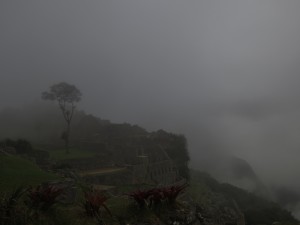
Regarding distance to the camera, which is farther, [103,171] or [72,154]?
[72,154]

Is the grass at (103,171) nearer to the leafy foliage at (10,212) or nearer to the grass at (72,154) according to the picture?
the grass at (72,154)

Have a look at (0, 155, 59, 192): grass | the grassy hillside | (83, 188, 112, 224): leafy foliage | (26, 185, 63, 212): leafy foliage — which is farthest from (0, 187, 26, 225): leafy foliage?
the grassy hillside

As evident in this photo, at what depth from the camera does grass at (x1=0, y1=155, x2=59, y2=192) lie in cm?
1662

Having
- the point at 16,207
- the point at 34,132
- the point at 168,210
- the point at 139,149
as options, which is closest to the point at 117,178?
the point at 139,149

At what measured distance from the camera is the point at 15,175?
1889cm

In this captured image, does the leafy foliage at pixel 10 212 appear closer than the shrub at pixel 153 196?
Yes

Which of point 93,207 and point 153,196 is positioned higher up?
point 153,196

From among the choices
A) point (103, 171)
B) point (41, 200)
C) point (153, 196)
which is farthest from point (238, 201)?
point (41, 200)

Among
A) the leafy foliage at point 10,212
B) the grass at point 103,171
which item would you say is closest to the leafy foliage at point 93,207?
the leafy foliage at point 10,212

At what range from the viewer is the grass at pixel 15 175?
16.6m

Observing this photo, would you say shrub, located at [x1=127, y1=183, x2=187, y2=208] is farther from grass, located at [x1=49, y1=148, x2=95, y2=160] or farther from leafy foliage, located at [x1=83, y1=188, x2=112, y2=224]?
grass, located at [x1=49, y1=148, x2=95, y2=160]

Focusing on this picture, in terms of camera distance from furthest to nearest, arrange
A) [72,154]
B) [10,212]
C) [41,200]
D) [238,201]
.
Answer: [238,201] → [72,154] → [41,200] → [10,212]

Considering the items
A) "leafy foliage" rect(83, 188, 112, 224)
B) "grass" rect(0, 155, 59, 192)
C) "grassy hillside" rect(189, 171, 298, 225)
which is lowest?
"grassy hillside" rect(189, 171, 298, 225)

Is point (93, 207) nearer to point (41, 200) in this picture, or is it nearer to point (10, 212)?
point (41, 200)
